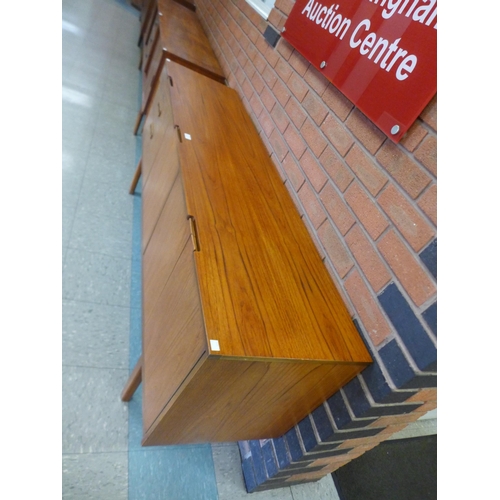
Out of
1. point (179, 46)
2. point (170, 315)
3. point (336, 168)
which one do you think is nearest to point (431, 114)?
point (336, 168)

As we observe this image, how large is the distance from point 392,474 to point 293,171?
70.1 inches

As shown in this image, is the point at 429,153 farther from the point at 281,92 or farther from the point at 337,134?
the point at 281,92

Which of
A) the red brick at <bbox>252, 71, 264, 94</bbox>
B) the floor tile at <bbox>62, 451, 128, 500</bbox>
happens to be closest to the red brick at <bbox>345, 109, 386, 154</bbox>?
the red brick at <bbox>252, 71, 264, 94</bbox>

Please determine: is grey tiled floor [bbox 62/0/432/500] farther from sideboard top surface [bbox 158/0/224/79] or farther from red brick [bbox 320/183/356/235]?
Answer: red brick [bbox 320/183/356/235]

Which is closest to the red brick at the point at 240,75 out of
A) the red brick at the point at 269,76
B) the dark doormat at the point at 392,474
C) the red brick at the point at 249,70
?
the red brick at the point at 249,70

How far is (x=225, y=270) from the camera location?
84 centimetres

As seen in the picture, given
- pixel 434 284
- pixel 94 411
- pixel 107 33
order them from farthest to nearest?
pixel 107 33 < pixel 94 411 < pixel 434 284

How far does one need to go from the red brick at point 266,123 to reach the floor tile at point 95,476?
63.9 inches

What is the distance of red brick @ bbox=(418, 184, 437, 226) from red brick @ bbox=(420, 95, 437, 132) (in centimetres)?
15

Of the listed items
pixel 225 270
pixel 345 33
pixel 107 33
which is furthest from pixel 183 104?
pixel 107 33

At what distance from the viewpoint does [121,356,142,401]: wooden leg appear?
4.18ft
